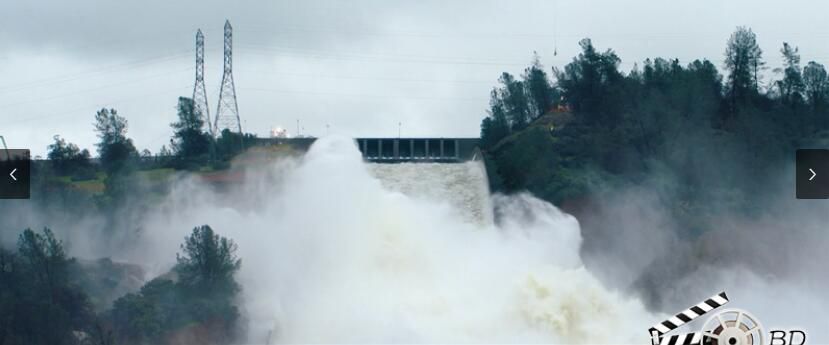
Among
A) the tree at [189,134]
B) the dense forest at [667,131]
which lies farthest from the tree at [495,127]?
the tree at [189,134]

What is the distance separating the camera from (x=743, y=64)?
116 m

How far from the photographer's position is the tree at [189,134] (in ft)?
392

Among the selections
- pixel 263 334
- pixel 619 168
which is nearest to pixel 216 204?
pixel 263 334

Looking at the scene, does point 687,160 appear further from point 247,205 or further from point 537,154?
point 247,205

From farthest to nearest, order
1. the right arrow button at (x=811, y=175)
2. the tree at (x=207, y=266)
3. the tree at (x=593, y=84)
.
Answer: the tree at (x=593, y=84) → the right arrow button at (x=811, y=175) → the tree at (x=207, y=266)

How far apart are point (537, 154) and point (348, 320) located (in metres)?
25.4

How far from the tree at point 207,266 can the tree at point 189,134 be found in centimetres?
3161

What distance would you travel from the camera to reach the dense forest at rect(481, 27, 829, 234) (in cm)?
10262

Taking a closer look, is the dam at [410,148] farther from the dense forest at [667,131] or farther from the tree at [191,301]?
the tree at [191,301]

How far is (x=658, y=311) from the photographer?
88938mm

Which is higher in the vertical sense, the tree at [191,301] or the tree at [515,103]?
the tree at [515,103]

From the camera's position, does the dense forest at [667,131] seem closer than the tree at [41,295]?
No

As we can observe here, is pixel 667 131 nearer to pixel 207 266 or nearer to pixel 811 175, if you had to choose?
pixel 811 175

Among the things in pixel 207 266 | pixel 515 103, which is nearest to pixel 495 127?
pixel 515 103
